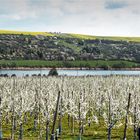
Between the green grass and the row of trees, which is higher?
the row of trees

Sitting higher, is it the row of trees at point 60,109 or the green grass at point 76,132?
the row of trees at point 60,109

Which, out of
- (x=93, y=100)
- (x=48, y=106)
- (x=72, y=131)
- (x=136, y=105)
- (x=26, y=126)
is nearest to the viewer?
(x=48, y=106)

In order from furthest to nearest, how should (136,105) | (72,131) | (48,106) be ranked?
(72,131) < (136,105) < (48,106)

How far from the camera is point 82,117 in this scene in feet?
180

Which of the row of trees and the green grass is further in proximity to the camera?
the green grass

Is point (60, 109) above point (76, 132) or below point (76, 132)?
above

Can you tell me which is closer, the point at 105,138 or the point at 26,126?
the point at 105,138

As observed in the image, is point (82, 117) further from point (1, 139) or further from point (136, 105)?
point (1, 139)

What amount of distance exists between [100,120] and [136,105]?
1736cm

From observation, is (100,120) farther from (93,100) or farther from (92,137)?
(92,137)

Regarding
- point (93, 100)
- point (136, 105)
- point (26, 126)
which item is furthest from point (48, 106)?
point (93, 100)

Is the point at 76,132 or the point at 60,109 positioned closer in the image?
the point at 76,132

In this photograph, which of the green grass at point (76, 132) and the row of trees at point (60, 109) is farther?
the green grass at point (76, 132)

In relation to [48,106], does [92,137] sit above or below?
below
